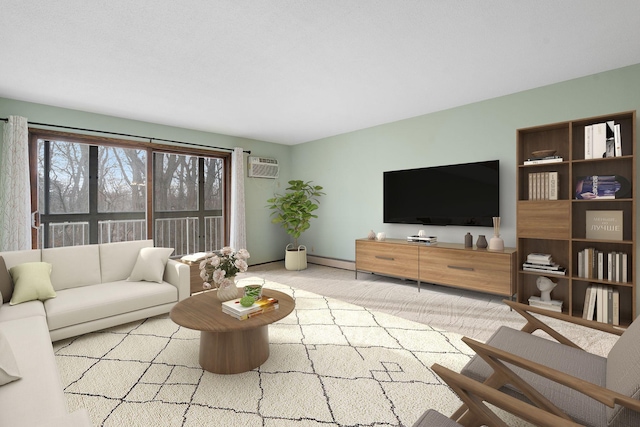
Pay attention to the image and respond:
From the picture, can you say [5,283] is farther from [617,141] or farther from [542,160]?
[617,141]

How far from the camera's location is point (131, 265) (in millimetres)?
3432

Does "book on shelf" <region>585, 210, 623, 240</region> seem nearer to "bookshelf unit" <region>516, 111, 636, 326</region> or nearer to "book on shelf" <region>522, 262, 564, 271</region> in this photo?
"bookshelf unit" <region>516, 111, 636, 326</region>

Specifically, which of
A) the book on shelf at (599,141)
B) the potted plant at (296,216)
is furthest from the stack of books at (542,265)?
the potted plant at (296,216)

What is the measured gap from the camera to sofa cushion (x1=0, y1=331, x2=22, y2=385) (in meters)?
1.36

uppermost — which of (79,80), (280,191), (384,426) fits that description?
(79,80)

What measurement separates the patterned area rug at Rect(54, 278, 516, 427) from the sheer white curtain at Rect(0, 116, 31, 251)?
180 centimetres

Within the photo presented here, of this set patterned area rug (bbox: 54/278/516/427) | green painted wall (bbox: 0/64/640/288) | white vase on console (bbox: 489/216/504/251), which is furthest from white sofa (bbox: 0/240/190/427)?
white vase on console (bbox: 489/216/504/251)

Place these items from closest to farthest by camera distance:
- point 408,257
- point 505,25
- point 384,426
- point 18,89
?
point 384,426
point 505,25
point 18,89
point 408,257

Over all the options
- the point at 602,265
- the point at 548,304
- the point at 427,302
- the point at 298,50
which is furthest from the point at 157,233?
the point at 602,265

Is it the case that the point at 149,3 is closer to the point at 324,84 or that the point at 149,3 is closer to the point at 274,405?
the point at 324,84

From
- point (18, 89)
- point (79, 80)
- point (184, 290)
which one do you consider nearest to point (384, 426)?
point (184, 290)

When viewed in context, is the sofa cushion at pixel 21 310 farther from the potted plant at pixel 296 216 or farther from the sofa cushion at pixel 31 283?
the potted plant at pixel 296 216

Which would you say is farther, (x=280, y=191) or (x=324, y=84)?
(x=280, y=191)

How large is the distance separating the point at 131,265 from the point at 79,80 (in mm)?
1971
